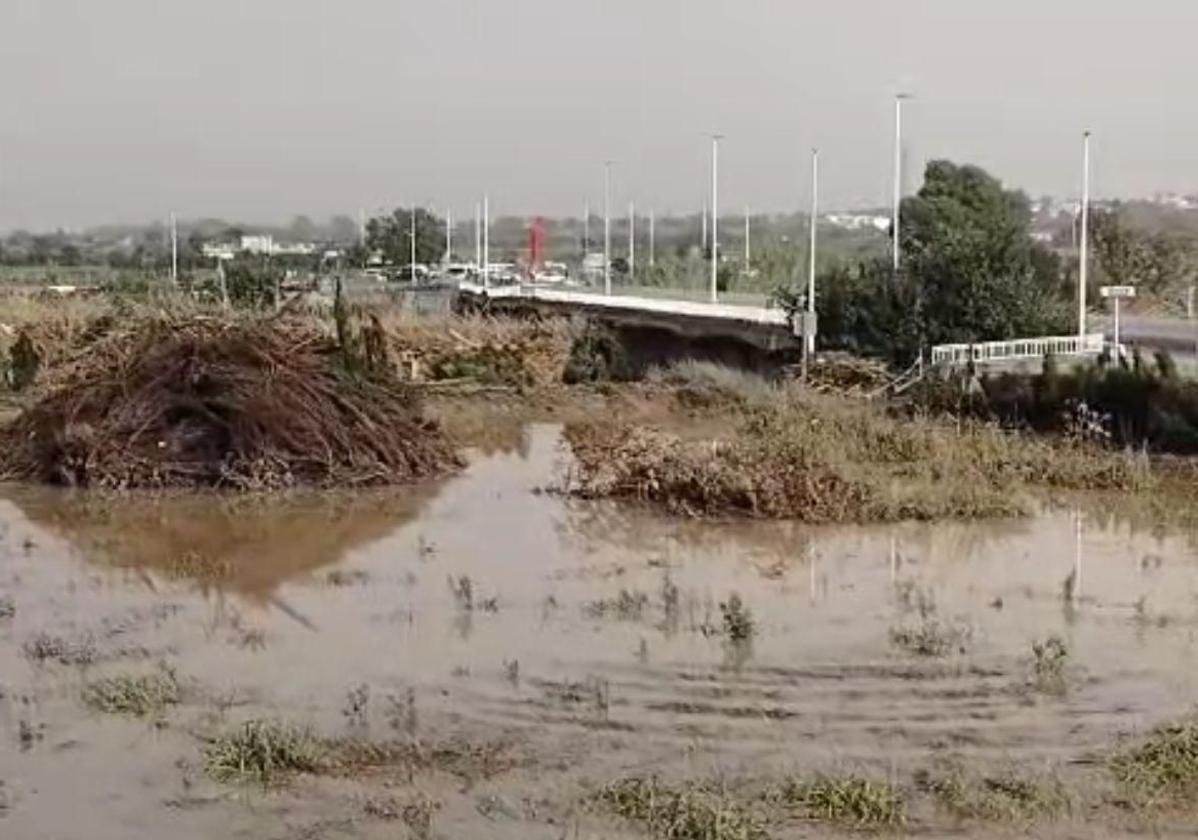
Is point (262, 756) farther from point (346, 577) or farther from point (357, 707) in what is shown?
point (346, 577)

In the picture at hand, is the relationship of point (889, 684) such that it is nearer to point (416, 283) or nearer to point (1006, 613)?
point (1006, 613)

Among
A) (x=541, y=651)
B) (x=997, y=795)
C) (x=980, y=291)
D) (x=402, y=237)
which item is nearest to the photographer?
(x=997, y=795)

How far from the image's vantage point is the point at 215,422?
2086 centimetres

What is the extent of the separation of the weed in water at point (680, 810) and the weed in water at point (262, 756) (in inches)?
60.9

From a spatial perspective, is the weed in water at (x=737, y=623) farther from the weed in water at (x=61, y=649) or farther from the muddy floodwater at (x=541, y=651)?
the weed in water at (x=61, y=649)

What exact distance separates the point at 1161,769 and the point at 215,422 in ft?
48.3

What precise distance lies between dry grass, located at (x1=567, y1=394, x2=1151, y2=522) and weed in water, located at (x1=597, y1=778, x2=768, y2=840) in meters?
9.73

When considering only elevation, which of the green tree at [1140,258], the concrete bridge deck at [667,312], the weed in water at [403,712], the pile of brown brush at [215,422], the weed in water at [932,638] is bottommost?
the weed in water at [932,638]

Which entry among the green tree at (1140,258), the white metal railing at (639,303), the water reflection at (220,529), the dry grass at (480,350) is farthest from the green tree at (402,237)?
the water reflection at (220,529)

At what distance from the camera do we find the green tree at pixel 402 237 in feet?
291

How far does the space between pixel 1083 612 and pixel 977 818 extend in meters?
5.66

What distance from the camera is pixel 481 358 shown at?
35.9 metres

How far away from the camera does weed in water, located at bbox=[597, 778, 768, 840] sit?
720cm

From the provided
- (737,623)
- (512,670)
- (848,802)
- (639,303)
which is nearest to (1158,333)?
(639,303)
